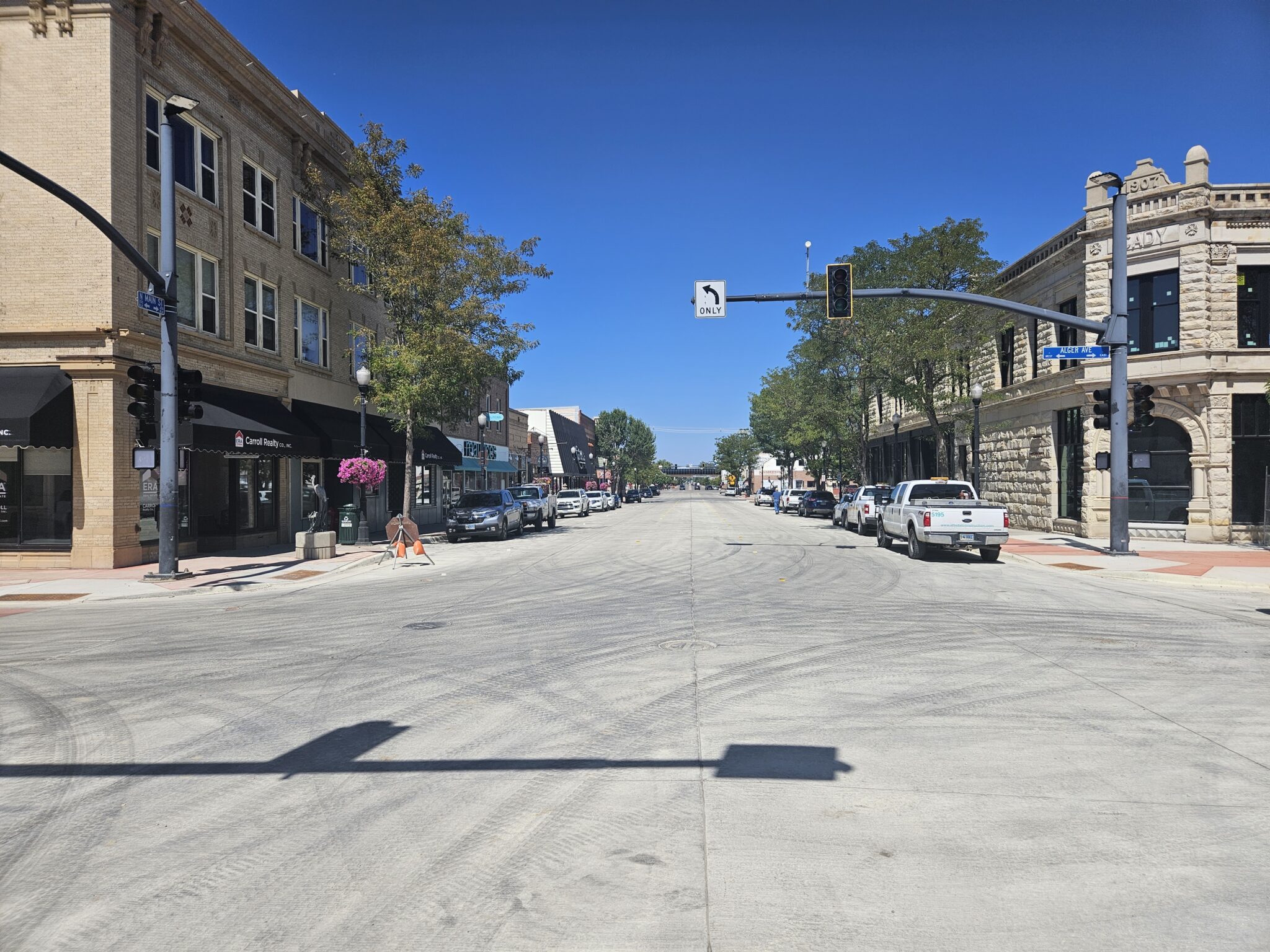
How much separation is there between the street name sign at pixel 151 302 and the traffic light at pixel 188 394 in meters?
1.21

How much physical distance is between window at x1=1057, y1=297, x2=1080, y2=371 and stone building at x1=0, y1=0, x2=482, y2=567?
24.2m

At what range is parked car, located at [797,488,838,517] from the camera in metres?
48.6

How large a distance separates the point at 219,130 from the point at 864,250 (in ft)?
87.0

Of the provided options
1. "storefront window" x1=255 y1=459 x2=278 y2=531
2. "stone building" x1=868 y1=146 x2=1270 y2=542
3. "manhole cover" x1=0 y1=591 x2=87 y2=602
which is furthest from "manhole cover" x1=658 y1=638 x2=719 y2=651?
"stone building" x1=868 y1=146 x2=1270 y2=542

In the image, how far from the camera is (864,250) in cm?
3772

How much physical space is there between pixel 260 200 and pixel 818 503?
3437 centimetres

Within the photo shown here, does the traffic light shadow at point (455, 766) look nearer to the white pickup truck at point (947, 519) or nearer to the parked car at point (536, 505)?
the white pickup truck at point (947, 519)

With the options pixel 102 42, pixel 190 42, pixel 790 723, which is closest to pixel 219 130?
pixel 190 42

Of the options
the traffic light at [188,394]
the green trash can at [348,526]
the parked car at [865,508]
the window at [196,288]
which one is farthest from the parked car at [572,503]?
the traffic light at [188,394]

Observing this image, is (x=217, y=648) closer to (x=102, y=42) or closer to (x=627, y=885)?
(x=627, y=885)

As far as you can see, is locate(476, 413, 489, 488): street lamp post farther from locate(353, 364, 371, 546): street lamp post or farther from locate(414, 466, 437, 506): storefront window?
locate(353, 364, 371, 546): street lamp post

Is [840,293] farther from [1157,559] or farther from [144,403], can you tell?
[144,403]

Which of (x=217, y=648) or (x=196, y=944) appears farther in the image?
(x=217, y=648)

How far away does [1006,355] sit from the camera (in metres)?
32.9
